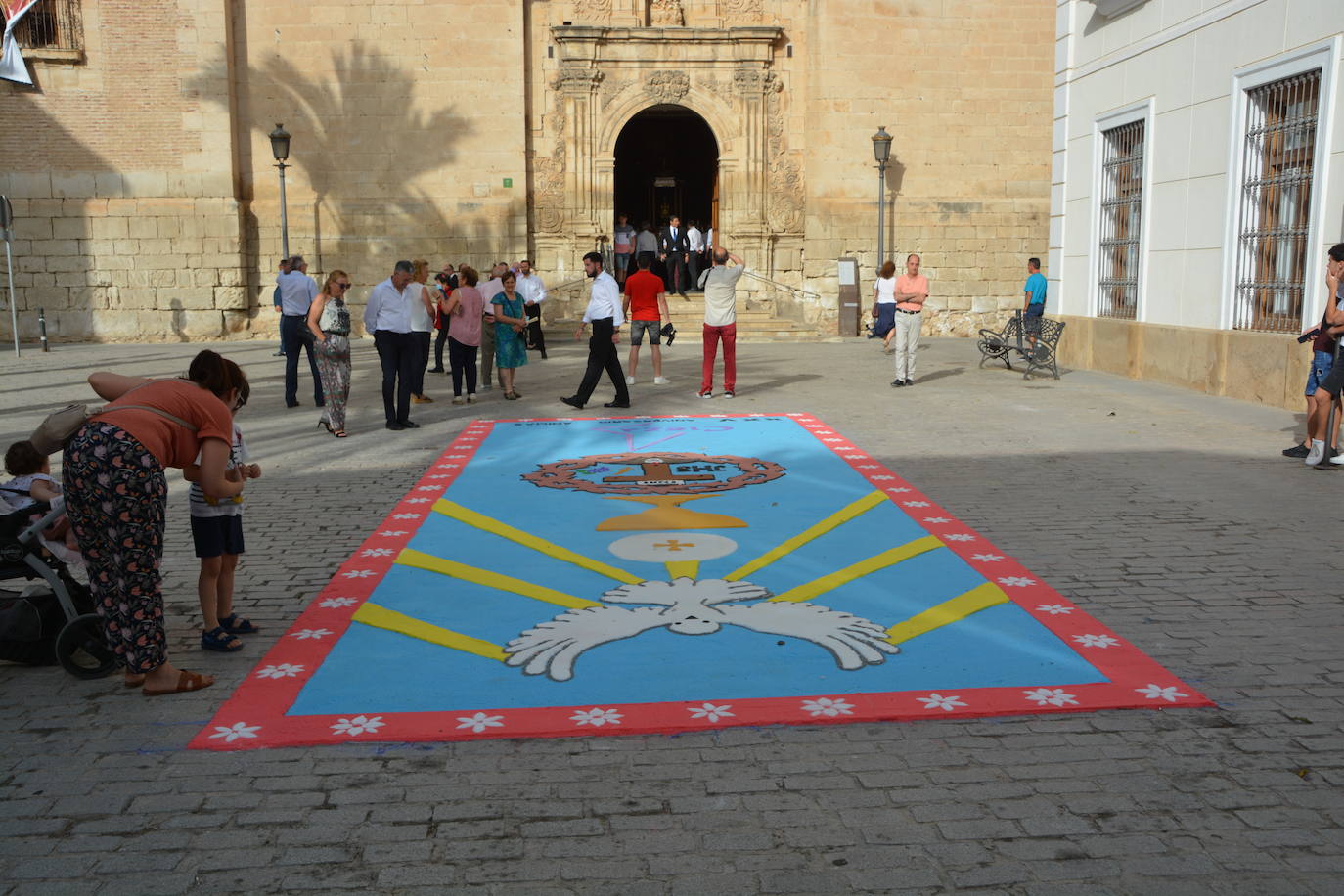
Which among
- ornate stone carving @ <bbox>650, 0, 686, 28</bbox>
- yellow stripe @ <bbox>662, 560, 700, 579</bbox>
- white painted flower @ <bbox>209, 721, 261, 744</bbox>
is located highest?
ornate stone carving @ <bbox>650, 0, 686, 28</bbox>

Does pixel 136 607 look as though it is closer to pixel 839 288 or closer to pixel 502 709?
pixel 502 709

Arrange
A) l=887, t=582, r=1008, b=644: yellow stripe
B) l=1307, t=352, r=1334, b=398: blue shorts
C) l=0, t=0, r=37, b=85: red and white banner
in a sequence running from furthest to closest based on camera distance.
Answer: l=0, t=0, r=37, b=85: red and white banner < l=1307, t=352, r=1334, b=398: blue shorts < l=887, t=582, r=1008, b=644: yellow stripe

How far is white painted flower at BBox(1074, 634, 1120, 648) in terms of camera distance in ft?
16.8

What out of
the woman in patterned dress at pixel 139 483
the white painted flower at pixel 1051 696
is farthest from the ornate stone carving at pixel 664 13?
the white painted flower at pixel 1051 696

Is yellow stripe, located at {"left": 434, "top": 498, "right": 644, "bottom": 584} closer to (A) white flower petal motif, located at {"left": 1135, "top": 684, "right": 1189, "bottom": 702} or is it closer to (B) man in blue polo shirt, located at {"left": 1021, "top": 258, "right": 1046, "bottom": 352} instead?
(A) white flower petal motif, located at {"left": 1135, "top": 684, "right": 1189, "bottom": 702}

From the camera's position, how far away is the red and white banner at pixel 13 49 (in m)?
21.9

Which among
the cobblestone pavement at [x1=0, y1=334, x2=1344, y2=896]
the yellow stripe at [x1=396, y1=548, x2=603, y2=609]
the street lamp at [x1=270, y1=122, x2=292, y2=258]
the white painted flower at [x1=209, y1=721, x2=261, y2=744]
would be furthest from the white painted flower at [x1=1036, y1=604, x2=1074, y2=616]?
the street lamp at [x1=270, y1=122, x2=292, y2=258]

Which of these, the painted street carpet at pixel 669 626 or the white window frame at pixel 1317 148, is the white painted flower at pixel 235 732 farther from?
the white window frame at pixel 1317 148

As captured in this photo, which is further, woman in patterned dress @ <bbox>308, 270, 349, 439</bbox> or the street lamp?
the street lamp

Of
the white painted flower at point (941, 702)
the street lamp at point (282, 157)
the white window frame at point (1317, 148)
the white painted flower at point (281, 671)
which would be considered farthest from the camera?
the street lamp at point (282, 157)

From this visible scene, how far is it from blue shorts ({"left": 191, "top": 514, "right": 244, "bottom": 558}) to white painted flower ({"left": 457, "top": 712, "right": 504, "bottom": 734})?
1450 millimetres

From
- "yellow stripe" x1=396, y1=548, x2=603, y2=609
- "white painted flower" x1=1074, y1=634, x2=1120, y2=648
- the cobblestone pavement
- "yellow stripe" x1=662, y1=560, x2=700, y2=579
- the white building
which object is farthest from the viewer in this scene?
the white building

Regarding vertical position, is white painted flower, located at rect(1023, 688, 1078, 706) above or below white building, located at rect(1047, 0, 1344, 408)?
below

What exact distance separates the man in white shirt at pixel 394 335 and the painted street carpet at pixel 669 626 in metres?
3.15
